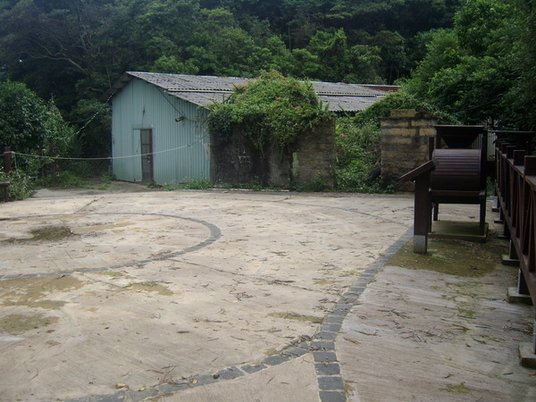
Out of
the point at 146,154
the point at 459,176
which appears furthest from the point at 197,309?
the point at 146,154

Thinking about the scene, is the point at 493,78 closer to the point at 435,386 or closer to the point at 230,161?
the point at 230,161

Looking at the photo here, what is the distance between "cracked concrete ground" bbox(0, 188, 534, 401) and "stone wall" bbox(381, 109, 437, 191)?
3.61m

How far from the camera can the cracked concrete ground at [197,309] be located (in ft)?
10.0

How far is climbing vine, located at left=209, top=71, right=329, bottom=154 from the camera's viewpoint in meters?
12.4

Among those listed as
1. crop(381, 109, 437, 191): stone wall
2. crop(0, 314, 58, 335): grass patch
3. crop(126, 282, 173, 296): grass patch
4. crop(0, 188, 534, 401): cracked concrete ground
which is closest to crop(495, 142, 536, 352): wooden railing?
crop(0, 188, 534, 401): cracked concrete ground

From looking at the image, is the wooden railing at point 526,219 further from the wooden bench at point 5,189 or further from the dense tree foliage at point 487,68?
the wooden bench at point 5,189

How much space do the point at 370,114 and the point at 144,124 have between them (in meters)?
8.80

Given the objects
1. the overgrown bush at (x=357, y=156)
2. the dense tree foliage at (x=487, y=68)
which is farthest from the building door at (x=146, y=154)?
the dense tree foliage at (x=487, y=68)

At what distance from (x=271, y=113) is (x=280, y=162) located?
1174 mm

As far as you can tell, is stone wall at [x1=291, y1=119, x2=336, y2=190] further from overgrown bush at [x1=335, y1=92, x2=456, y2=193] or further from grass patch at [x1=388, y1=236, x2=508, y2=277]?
grass patch at [x1=388, y1=236, x2=508, y2=277]

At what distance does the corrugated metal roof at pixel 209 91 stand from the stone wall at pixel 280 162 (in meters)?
2.33

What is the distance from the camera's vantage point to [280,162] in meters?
12.9

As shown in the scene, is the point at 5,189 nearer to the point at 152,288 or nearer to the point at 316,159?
the point at 316,159

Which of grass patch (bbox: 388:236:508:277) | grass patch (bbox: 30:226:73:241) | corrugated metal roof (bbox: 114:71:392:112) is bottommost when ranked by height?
grass patch (bbox: 30:226:73:241)
